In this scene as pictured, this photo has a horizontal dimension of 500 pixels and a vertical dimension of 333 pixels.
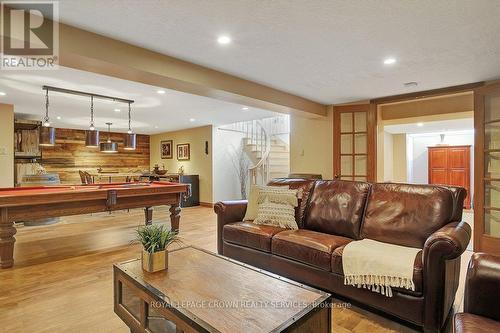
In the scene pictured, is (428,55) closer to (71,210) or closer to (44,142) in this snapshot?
(71,210)

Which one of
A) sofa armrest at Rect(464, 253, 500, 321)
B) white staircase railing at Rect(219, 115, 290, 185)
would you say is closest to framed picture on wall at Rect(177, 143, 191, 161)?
white staircase railing at Rect(219, 115, 290, 185)

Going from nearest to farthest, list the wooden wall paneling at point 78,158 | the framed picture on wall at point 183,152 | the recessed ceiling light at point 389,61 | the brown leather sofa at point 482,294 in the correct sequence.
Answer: the brown leather sofa at point 482,294 < the recessed ceiling light at point 389,61 < the wooden wall paneling at point 78,158 < the framed picture on wall at point 183,152

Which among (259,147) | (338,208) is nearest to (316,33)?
(338,208)

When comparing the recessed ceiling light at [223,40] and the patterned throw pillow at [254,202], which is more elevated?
the recessed ceiling light at [223,40]

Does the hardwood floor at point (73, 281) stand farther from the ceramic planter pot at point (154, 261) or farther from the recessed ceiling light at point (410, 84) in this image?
the recessed ceiling light at point (410, 84)

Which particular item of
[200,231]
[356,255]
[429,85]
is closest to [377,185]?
[356,255]

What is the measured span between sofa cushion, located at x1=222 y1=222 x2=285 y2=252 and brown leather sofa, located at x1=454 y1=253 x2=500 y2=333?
153 centimetres

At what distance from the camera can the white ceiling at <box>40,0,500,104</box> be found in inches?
72.9

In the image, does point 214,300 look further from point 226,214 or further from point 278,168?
point 278,168

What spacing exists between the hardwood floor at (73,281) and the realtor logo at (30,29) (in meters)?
2.00

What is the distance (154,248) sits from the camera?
1.68 metres

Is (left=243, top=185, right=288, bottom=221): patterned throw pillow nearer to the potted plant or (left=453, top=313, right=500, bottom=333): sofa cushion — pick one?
the potted plant

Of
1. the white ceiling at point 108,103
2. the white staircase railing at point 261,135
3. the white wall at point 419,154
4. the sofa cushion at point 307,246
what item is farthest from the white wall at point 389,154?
the sofa cushion at point 307,246

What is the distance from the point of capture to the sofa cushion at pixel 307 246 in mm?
2184
